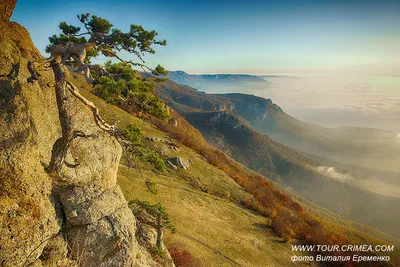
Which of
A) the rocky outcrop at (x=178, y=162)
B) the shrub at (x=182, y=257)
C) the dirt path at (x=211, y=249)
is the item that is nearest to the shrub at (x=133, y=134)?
the shrub at (x=182, y=257)

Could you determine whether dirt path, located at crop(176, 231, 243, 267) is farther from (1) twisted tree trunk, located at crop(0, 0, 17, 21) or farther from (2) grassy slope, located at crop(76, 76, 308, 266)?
(1) twisted tree trunk, located at crop(0, 0, 17, 21)

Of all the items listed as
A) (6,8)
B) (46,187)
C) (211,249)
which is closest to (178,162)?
(211,249)

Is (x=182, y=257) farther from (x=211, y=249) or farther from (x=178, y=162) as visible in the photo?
(x=178, y=162)

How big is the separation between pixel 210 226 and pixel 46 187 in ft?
97.6

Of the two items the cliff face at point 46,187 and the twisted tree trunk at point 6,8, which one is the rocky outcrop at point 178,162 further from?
the twisted tree trunk at point 6,8

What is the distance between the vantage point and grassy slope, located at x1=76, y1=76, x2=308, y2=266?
2878cm

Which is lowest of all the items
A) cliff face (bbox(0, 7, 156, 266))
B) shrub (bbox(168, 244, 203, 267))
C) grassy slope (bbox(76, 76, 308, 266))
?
grassy slope (bbox(76, 76, 308, 266))

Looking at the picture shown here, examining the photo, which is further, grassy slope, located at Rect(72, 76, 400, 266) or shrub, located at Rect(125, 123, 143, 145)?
grassy slope, located at Rect(72, 76, 400, 266)

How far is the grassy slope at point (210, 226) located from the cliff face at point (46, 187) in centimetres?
1086

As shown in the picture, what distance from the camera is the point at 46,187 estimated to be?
9539mm

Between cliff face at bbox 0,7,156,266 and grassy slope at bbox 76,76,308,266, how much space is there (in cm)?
1086

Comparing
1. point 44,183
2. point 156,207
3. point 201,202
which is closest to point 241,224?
point 201,202

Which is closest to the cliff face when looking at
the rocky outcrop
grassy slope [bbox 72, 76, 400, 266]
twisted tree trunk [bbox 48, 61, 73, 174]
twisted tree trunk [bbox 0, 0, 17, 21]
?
twisted tree trunk [bbox 0, 0, 17, 21]

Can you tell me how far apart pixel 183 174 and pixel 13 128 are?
157ft
